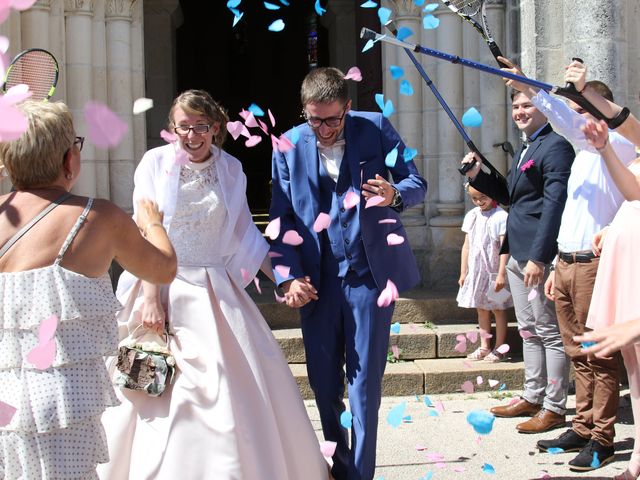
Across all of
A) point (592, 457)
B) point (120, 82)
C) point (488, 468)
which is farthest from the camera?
point (120, 82)

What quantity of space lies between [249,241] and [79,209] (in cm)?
172

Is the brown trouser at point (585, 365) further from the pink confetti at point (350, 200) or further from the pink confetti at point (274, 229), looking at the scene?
the pink confetti at point (274, 229)

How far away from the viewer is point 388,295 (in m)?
4.47

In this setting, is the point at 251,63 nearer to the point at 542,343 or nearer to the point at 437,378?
the point at 437,378

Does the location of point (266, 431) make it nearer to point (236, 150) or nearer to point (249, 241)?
point (249, 241)

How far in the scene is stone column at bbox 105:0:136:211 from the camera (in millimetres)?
8781

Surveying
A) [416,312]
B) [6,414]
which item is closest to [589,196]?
[416,312]

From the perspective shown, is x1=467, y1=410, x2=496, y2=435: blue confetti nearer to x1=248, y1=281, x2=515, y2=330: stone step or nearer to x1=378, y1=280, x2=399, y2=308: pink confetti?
x1=378, y1=280, x2=399, y2=308: pink confetti

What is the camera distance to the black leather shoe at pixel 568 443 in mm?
5469

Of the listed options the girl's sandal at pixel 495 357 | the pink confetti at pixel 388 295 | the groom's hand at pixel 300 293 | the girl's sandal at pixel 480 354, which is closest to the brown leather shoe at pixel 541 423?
the girl's sandal at pixel 495 357

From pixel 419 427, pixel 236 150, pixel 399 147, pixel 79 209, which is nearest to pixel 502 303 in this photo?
pixel 419 427

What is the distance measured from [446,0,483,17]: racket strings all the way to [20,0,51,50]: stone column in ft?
15.2

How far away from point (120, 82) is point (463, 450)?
5028 millimetres

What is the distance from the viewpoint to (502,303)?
24.2 feet
